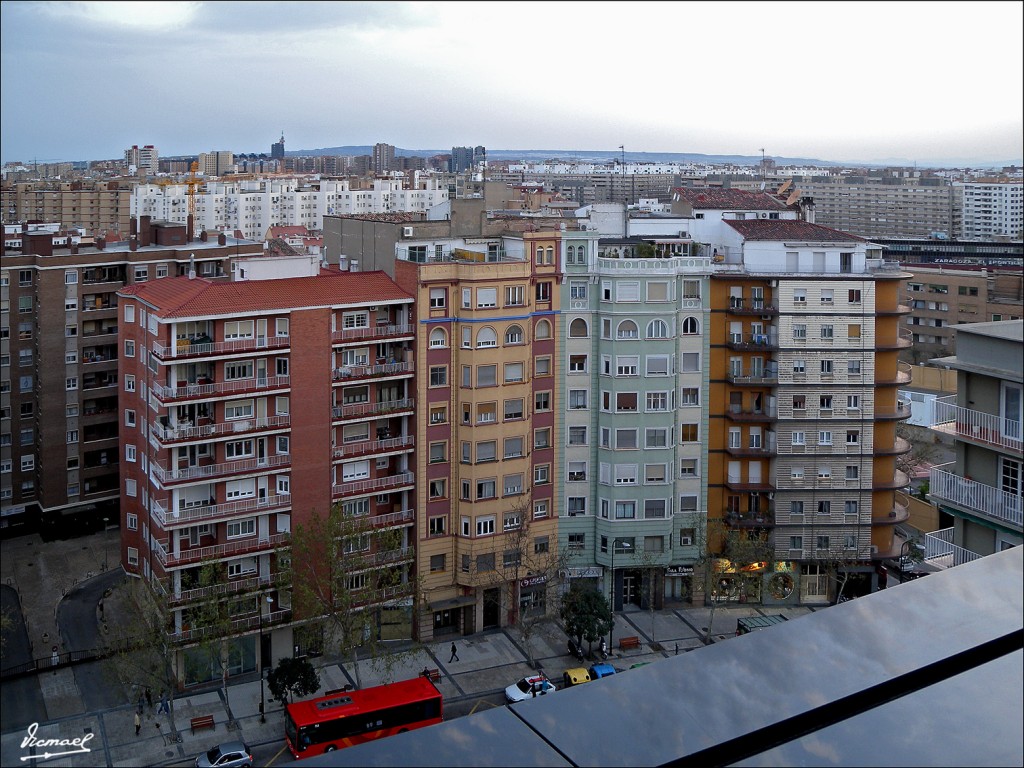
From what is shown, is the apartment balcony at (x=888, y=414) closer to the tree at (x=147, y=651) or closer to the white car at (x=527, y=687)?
the white car at (x=527, y=687)

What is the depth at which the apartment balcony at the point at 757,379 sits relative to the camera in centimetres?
707

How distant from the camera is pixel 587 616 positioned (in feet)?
20.5

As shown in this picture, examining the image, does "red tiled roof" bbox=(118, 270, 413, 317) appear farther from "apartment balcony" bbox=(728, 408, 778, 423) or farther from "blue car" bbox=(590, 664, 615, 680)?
"blue car" bbox=(590, 664, 615, 680)

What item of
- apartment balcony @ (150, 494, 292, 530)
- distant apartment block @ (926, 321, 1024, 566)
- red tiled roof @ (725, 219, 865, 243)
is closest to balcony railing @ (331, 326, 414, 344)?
apartment balcony @ (150, 494, 292, 530)

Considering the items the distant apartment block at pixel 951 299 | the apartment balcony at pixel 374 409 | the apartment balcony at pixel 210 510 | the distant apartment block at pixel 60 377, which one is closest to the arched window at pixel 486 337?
the apartment balcony at pixel 374 409

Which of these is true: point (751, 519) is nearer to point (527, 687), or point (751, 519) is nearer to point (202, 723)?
point (527, 687)

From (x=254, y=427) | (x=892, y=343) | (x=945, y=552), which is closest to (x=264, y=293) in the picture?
(x=254, y=427)

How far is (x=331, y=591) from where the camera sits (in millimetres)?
6129

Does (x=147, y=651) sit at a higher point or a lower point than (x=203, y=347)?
lower

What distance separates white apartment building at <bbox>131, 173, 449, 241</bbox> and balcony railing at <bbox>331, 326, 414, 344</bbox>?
55.8ft

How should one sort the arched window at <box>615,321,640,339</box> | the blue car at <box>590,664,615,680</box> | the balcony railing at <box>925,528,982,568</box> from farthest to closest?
the arched window at <box>615,321,640,339</box> → the blue car at <box>590,664,615,680</box> → the balcony railing at <box>925,528,982,568</box>

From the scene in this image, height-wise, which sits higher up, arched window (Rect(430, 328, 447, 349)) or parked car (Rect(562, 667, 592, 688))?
arched window (Rect(430, 328, 447, 349))

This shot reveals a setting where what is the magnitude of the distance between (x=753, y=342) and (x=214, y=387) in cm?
338

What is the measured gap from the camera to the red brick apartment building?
5.93 m
